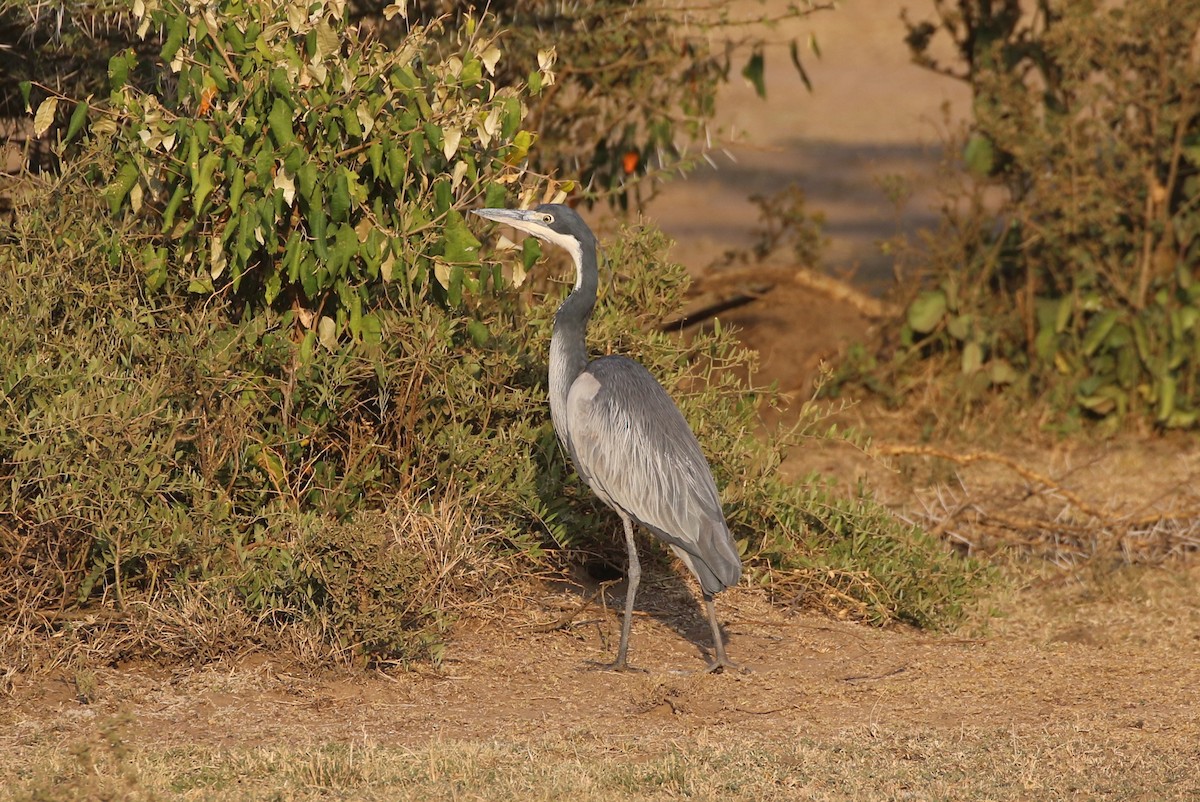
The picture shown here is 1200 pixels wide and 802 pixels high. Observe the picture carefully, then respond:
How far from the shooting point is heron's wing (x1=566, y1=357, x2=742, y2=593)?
19.1 ft

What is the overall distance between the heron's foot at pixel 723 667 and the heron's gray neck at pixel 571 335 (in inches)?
38.4

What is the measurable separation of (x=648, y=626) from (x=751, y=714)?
993 mm

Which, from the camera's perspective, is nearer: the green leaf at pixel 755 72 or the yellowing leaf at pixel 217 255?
the yellowing leaf at pixel 217 255

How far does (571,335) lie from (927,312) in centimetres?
428

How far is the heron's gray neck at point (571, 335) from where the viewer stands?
5.97 meters

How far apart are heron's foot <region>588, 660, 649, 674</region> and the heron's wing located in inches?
17.0

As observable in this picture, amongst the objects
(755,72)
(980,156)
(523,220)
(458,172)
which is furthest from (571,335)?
(980,156)

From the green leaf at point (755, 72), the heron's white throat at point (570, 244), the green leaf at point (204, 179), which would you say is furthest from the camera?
the green leaf at point (755, 72)

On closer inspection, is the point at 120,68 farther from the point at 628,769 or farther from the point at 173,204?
the point at 628,769

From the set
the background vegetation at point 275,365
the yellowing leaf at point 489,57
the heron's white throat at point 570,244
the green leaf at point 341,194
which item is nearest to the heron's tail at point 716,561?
the background vegetation at point 275,365

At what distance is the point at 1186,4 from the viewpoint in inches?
349

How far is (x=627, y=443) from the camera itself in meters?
5.85

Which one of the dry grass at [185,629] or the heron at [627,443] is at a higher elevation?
the heron at [627,443]

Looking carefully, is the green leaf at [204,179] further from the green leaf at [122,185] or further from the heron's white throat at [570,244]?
the heron's white throat at [570,244]
